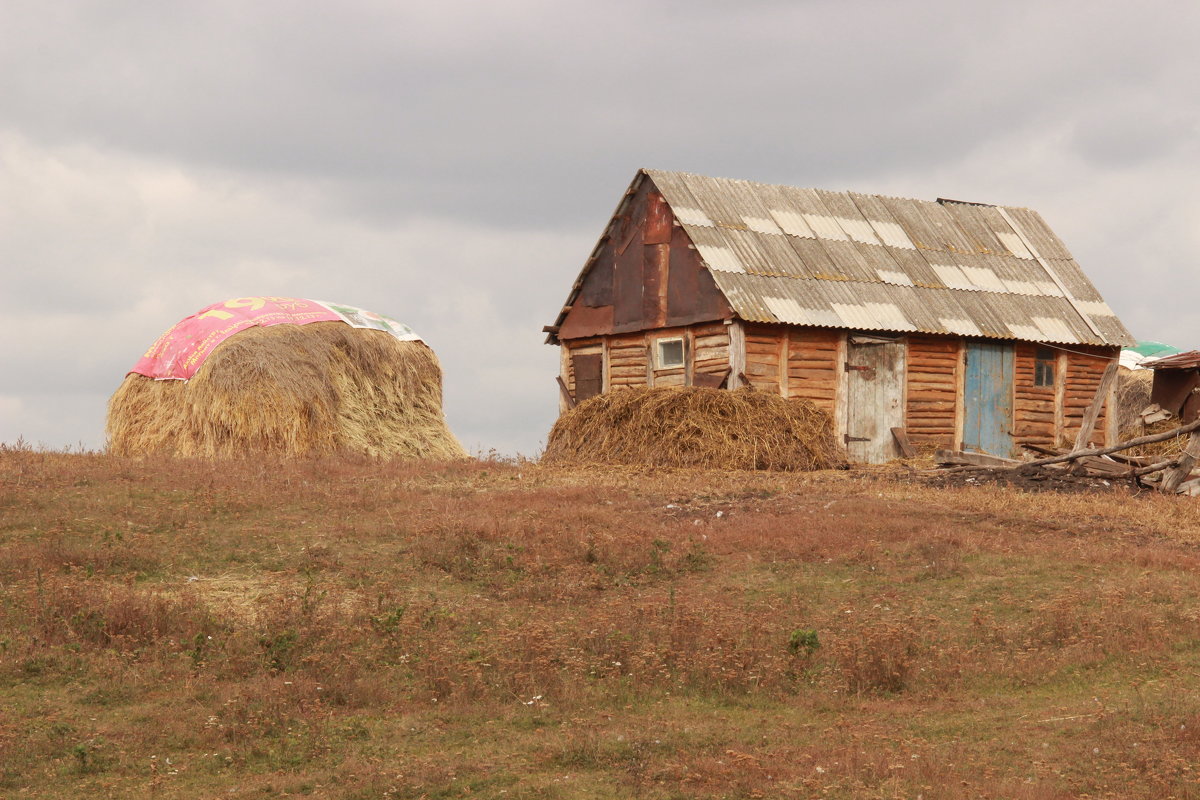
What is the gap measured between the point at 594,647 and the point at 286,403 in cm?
1777

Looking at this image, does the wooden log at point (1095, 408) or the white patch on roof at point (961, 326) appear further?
the white patch on roof at point (961, 326)

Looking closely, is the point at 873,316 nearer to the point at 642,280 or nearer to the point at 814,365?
the point at 814,365

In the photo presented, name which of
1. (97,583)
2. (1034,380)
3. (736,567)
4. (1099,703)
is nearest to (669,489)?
(736,567)

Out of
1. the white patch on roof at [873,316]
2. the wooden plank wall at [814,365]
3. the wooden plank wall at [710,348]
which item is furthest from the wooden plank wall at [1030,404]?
the wooden plank wall at [710,348]

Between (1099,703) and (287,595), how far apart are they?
749 centimetres

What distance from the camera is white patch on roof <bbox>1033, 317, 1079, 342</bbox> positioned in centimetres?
3077

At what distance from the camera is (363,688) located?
1059 centimetres

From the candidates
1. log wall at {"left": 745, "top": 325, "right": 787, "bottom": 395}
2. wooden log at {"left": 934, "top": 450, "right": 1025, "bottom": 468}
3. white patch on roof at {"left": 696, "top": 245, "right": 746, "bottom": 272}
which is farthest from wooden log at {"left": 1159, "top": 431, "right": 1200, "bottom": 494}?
white patch on roof at {"left": 696, "top": 245, "right": 746, "bottom": 272}

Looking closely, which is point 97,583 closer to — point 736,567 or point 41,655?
point 41,655

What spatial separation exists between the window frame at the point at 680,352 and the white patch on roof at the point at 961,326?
5.81m

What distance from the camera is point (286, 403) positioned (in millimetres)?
28000

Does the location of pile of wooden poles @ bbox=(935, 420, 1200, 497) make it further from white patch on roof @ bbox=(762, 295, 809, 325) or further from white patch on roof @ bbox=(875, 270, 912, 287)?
white patch on roof @ bbox=(875, 270, 912, 287)

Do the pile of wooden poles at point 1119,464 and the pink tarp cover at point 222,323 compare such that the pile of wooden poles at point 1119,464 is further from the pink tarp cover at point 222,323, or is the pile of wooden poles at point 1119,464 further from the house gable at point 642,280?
the pink tarp cover at point 222,323

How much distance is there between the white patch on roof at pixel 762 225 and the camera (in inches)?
1165
